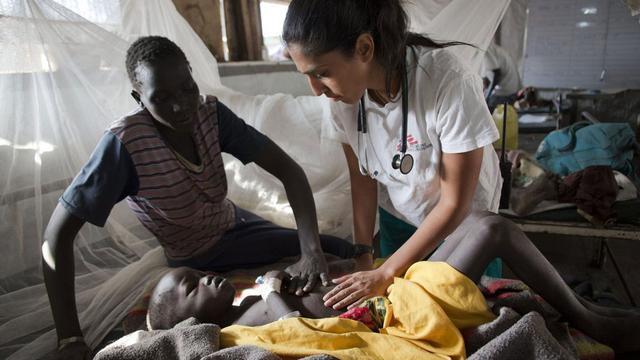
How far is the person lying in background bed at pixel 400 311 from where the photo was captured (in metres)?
1.04

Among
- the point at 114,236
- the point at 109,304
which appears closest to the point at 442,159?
the point at 109,304

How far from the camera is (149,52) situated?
1.35m

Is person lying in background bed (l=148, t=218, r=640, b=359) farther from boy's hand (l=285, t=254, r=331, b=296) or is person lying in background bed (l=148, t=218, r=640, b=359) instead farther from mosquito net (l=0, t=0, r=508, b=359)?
mosquito net (l=0, t=0, r=508, b=359)

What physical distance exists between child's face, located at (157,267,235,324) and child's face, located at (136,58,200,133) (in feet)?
1.52

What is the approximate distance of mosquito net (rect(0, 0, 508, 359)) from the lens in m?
1.54

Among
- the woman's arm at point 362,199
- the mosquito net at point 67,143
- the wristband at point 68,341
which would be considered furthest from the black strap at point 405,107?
the wristband at point 68,341

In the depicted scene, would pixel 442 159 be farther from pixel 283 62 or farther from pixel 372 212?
pixel 283 62

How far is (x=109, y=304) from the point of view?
63.7 inches

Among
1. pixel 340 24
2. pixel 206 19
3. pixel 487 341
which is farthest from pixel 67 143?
pixel 206 19

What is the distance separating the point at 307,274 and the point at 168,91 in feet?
2.31

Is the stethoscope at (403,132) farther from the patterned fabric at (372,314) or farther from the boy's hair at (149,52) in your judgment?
the boy's hair at (149,52)

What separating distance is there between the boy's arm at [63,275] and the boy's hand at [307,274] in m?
0.61

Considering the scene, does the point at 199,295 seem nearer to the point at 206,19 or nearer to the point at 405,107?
the point at 405,107

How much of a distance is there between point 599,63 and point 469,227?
626 centimetres
